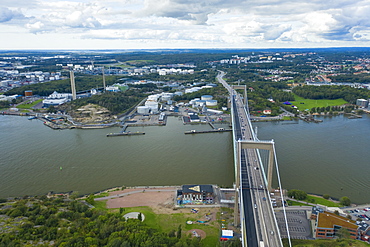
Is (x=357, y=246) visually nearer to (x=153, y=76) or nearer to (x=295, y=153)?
(x=295, y=153)

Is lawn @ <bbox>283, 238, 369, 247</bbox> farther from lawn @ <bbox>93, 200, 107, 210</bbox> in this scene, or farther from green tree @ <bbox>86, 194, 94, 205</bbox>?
green tree @ <bbox>86, 194, 94, 205</bbox>

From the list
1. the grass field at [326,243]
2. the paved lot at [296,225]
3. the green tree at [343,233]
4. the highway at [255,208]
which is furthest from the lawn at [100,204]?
the green tree at [343,233]

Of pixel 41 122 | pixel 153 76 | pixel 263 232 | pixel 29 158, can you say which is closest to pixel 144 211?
pixel 263 232

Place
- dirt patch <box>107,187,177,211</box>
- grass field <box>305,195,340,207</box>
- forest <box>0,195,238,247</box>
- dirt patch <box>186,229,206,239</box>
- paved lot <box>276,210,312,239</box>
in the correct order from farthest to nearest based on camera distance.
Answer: dirt patch <box>107,187,177,211</box>
grass field <box>305,195,340,207</box>
dirt patch <box>186,229,206,239</box>
paved lot <box>276,210,312,239</box>
forest <box>0,195,238,247</box>

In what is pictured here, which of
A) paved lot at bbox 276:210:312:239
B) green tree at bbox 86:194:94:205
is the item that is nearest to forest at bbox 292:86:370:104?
paved lot at bbox 276:210:312:239

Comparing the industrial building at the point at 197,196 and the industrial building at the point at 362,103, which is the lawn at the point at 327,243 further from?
the industrial building at the point at 362,103
